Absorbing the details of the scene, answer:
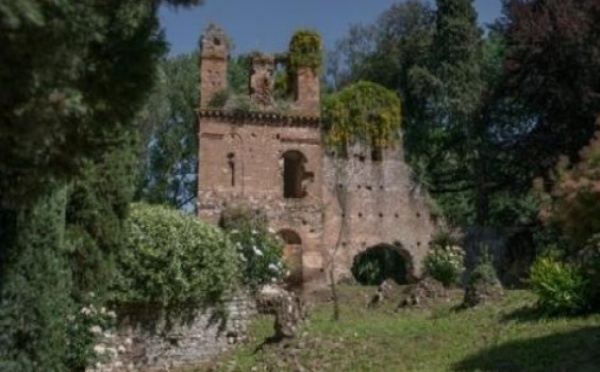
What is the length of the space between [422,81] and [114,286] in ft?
69.6

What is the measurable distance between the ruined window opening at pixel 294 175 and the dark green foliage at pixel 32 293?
→ 1719 cm

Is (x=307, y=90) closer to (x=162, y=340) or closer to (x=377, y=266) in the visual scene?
(x=377, y=266)

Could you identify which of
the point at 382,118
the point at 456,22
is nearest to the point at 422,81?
the point at 456,22

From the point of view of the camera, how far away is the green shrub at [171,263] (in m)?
17.6

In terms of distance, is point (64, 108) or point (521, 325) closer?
point (64, 108)

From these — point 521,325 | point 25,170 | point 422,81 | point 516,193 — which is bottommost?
point 521,325

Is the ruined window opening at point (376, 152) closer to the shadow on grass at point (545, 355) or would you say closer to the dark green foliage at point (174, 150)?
the dark green foliage at point (174, 150)

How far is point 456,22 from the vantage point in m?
35.7

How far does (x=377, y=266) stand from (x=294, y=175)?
6.61 meters

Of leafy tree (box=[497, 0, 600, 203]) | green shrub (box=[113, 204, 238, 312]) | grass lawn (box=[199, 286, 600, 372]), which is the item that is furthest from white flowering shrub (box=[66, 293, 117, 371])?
leafy tree (box=[497, 0, 600, 203])

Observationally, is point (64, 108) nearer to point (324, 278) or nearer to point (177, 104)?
point (324, 278)

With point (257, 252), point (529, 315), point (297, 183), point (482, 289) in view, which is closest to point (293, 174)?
point (297, 183)

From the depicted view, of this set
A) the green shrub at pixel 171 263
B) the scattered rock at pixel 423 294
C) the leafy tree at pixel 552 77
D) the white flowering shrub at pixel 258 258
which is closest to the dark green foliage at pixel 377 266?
the leafy tree at pixel 552 77

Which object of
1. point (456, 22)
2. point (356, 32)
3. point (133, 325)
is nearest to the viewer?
point (133, 325)
